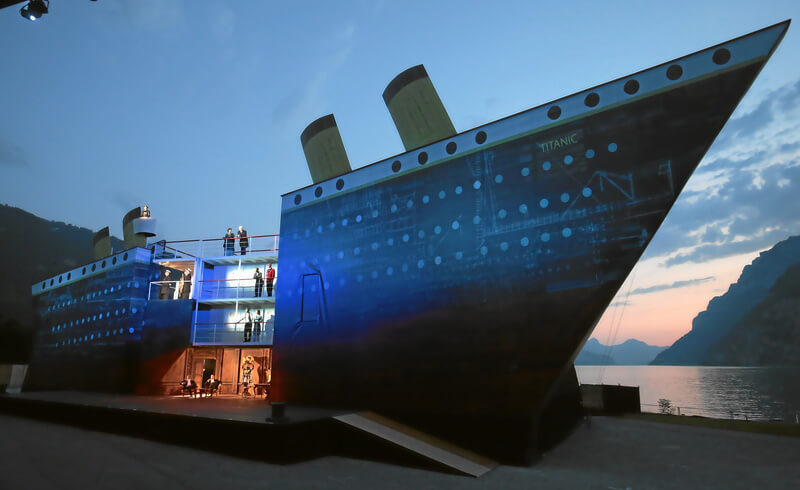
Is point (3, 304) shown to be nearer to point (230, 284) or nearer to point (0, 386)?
point (0, 386)

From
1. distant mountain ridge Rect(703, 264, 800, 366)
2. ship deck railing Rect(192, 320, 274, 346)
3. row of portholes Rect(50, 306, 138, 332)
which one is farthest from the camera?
distant mountain ridge Rect(703, 264, 800, 366)

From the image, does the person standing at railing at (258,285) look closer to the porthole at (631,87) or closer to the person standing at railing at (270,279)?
the person standing at railing at (270,279)

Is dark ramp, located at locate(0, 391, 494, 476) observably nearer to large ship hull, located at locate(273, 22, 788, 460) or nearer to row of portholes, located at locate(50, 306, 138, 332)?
large ship hull, located at locate(273, 22, 788, 460)

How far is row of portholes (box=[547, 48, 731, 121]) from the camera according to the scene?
6.13 meters

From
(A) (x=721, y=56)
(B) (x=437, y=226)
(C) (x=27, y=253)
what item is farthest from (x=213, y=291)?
(C) (x=27, y=253)

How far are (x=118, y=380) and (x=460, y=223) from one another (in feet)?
41.8

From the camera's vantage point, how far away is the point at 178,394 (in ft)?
A: 46.4

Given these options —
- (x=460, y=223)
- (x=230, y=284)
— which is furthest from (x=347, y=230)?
(x=230, y=284)

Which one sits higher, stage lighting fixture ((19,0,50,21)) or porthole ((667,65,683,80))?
stage lighting fixture ((19,0,50,21))

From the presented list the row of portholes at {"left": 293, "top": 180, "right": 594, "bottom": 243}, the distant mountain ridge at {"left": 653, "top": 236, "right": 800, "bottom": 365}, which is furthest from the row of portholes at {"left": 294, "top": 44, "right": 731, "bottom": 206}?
the distant mountain ridge at {"left": 653, "top": 236, "right": 800, "bottom": 365}

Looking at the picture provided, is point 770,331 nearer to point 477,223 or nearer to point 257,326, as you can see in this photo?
point 257,326

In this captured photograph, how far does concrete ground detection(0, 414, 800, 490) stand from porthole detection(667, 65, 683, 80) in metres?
5.80

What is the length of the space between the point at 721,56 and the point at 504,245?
4020mm

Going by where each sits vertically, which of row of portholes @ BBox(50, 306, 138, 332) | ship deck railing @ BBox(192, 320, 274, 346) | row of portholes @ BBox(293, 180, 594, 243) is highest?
row of portholes @ BBox(293, 180, 594, 243)
